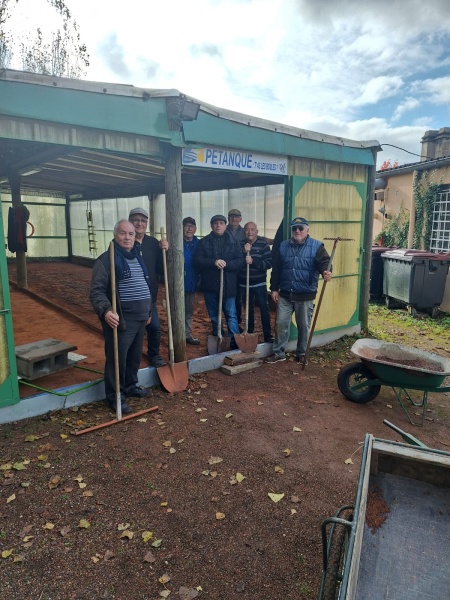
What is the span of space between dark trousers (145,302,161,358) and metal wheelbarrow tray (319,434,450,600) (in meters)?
3.49

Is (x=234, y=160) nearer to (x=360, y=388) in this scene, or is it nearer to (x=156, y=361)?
(x=156, y=361)

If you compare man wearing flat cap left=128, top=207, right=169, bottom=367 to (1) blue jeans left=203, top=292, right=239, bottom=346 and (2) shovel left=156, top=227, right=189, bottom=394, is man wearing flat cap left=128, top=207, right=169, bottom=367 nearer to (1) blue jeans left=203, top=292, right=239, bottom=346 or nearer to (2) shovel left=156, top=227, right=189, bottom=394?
(2) shovel left=156, top=227, right=189, bottom=394

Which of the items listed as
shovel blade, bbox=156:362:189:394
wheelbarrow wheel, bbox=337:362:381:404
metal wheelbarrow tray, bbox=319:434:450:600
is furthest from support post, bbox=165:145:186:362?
metal wheelbarrow tray, bbox=319:434:450:600

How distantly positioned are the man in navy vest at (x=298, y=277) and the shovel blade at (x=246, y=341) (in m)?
0.35

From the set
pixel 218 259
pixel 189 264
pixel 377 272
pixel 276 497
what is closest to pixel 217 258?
pixel 218 259

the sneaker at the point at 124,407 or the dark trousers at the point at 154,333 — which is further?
the dark trousers at the point at 154,333

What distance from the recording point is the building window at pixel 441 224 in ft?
43.9

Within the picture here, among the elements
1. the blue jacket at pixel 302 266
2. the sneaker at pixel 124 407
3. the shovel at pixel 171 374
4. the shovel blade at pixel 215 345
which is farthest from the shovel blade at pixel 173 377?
the blue jacket at pixel 302 266

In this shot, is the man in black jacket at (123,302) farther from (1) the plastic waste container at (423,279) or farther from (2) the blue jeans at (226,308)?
(1) the plastic waste container at (423,279)

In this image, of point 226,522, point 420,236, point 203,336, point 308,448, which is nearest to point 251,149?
point 203,336

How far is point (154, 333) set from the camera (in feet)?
18.5

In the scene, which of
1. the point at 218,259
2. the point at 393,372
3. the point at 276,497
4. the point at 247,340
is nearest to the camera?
the point at 276,497

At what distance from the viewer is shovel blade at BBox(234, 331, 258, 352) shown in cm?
621

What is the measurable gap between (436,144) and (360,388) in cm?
1419
